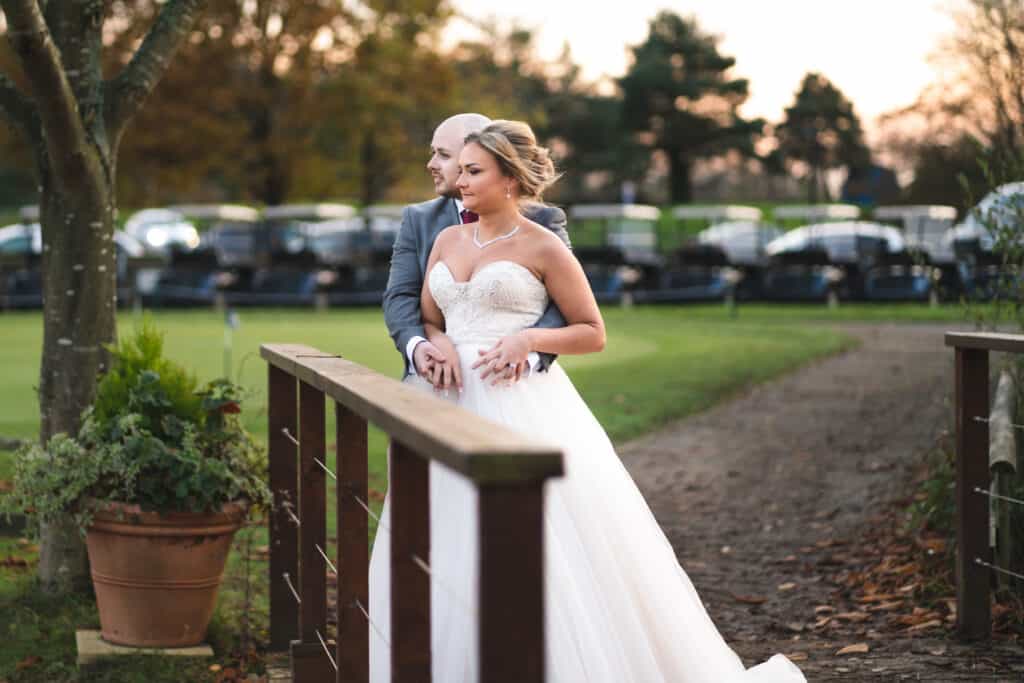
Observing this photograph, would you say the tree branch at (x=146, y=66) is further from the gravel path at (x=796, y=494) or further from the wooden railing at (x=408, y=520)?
the gravel path at (x=796, y=494)

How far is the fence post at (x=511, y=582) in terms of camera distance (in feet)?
8.41

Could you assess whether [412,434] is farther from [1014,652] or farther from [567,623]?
[1014,652]

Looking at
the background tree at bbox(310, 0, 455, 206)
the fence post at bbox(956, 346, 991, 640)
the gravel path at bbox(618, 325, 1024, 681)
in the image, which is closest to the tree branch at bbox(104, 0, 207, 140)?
the gravel path at bbox(618, 325, 1024, 681)

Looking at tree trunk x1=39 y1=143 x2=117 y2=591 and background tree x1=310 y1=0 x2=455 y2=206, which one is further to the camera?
background tree x1=310 y1=0 x2=455 y2=206

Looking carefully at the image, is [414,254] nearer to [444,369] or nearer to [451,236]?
[451,236]

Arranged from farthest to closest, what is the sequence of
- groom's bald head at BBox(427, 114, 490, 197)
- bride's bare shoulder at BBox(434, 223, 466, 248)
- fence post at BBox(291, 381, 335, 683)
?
fence post at BBox(291, 381, 335, 683), groom's bald head at BBox(427, 114, 490, 197), bride's bare shoulder at BBox(434, 223, 466, 248)

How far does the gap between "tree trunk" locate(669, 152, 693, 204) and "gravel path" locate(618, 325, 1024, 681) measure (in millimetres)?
55972

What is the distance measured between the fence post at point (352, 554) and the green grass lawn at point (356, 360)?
1660 mm

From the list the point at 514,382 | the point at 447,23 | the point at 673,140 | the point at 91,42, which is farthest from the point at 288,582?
the point at 673,140

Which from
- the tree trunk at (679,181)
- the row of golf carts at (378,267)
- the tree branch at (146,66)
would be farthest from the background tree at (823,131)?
the tree branch at (146,66)

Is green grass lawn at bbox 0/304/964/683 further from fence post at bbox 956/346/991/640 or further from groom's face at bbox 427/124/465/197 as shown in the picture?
fence post at bbox 956/346/991/640

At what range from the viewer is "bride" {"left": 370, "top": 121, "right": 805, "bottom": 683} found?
4.54 meters

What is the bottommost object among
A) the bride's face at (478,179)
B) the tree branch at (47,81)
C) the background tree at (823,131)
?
the bride's face at (478,179)

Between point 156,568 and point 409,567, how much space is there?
2797 mm
